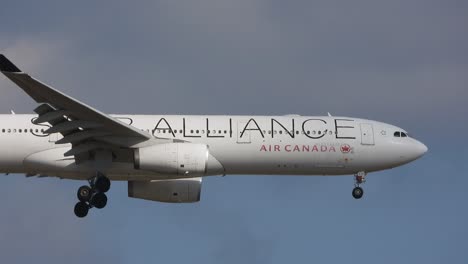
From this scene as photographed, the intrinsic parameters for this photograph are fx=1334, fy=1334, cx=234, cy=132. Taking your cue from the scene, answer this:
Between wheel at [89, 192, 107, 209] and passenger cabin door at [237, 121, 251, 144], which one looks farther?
passenger cabin door at [237, 121, 251, 144]

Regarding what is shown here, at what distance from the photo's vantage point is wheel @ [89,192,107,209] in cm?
4944

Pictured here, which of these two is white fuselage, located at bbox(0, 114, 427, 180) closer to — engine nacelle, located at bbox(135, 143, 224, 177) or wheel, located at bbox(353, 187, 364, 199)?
engine nacelle, located at bbox(135, 143, 224, 177)

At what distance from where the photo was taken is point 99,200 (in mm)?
49469

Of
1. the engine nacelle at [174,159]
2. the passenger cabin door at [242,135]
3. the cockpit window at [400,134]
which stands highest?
the cockpit window at [400,134]

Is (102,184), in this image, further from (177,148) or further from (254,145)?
(254,145)

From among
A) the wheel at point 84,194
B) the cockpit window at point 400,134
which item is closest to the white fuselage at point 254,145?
the cockpit window at point 400,134

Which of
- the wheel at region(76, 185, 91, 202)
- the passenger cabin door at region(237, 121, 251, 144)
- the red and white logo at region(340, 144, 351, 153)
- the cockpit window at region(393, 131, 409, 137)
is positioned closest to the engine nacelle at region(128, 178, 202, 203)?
the passenger cabin door at region(237, 121, 251, 144)

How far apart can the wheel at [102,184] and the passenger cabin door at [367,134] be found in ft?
33.4

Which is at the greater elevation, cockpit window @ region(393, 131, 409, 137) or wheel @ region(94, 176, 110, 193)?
cockpit window @ region(393, 131, 409, 137)

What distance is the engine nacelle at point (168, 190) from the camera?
172ft

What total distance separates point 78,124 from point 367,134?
38.2 ft

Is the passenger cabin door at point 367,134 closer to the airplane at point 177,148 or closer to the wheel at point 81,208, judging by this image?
the airplane at point 177,148

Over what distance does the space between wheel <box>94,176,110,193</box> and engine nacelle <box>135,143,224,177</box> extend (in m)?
1.47

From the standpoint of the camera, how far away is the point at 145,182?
52562 millimetres
